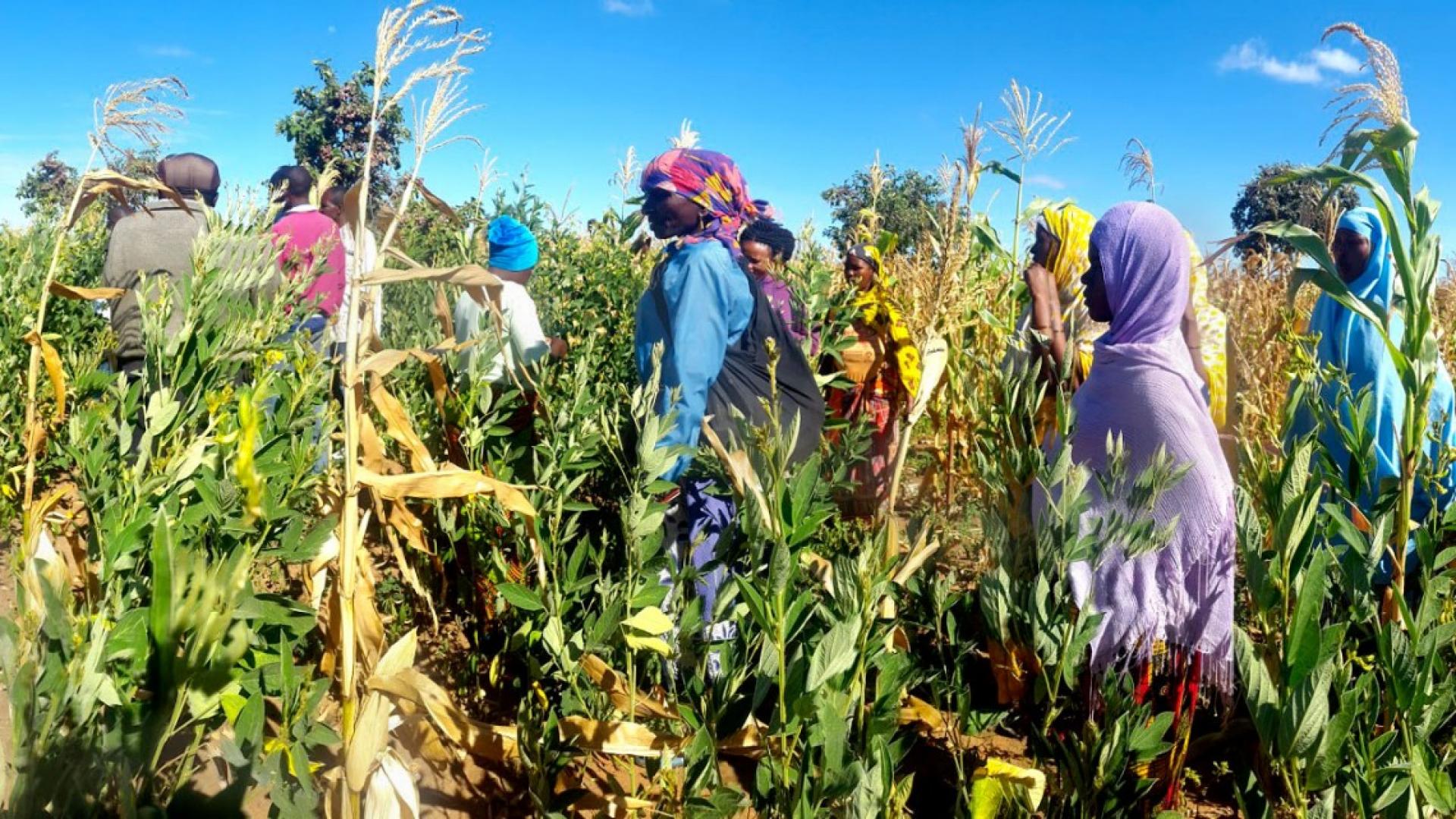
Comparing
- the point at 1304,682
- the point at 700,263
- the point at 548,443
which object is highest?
the point at 700,263

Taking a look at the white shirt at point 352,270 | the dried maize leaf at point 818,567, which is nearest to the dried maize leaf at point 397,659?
the white shirt at point 352,270

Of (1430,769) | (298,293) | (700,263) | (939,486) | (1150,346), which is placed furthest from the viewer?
(939,486)

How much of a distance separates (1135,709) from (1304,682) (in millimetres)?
399

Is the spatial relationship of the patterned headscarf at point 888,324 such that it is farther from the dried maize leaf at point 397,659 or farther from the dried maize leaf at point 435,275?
the dried maize leaf at point 397,659

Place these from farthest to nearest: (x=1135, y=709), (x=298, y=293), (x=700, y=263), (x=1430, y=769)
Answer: (x=298, y=293) < (x=700, y=263) < (x=1135, y=709) < (x=1430, y=769)

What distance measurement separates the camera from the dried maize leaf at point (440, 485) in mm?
1456

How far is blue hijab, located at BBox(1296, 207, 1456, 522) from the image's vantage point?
2.71 m

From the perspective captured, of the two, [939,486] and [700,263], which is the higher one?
[700,263]

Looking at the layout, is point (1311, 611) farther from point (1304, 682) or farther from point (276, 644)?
point (276, 644)

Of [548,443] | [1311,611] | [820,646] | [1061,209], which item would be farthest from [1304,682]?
[1061,209]

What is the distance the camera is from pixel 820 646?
54.9 inches

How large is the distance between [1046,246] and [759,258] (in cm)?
192

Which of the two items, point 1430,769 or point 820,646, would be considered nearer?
point 820,646

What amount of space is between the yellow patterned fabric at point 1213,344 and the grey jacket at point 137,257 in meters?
3.61
